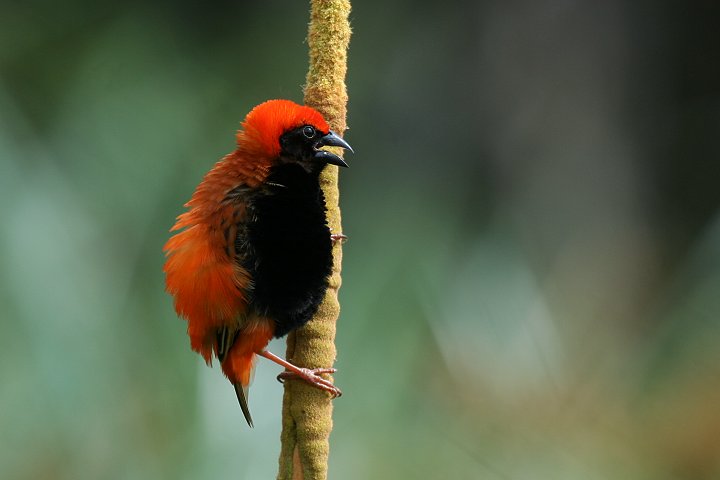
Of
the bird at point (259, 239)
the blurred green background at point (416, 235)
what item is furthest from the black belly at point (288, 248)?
the blurred green background at point (416, 235)

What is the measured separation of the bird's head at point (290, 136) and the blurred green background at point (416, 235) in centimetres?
110

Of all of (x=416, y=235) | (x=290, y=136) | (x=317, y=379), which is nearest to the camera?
(x=317, y=379)

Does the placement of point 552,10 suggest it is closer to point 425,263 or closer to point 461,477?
point 425,263

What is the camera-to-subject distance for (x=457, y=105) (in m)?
2.73

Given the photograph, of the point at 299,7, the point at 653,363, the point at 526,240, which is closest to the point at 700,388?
the point at 653,363

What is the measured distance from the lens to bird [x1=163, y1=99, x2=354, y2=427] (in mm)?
1164

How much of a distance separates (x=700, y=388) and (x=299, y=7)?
75.6 inches

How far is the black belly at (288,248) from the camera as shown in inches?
45.9

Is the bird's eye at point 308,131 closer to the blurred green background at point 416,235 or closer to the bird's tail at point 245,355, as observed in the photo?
the bird's tail at point 245,355

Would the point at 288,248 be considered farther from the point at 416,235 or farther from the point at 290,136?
the point at 416,235

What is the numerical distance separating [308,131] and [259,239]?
193 mm

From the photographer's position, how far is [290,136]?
1156 millimetres

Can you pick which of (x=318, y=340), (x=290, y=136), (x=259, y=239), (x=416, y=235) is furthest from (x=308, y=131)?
(x=416, y=235)

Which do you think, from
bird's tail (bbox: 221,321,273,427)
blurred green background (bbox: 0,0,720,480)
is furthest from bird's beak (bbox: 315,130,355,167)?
blurred green background (bbox: 0,0,720,480)
